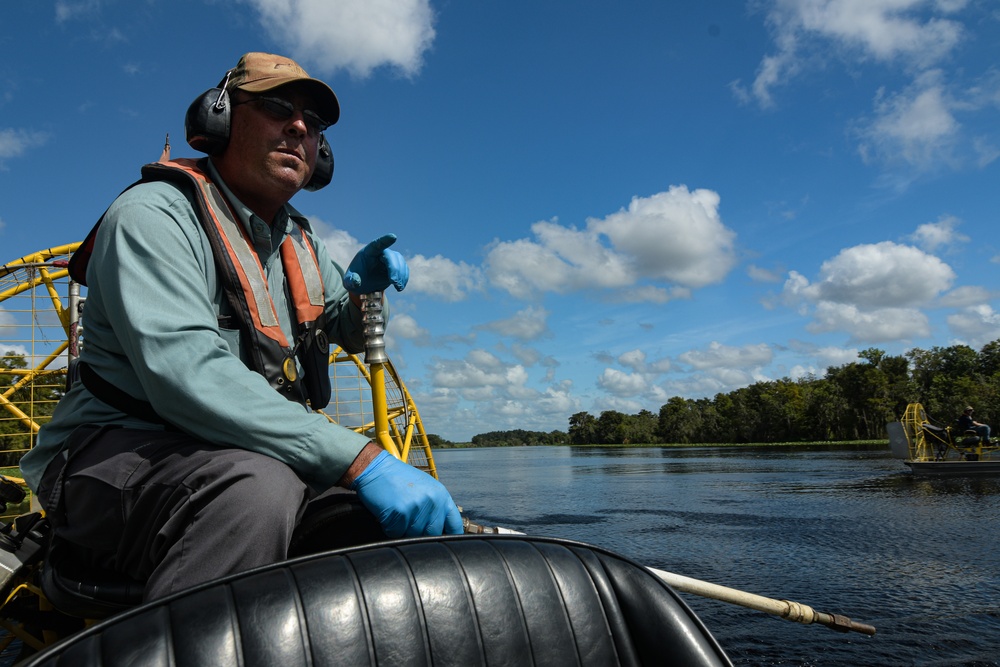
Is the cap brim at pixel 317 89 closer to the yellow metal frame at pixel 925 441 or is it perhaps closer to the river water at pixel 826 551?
the river water at pixel 826 551

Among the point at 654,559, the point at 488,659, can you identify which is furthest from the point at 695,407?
the point at 488,659

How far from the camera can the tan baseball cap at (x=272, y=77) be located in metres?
1.99

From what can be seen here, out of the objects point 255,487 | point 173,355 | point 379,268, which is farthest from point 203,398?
point 379,268

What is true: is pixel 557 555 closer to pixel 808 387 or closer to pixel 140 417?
pixel 140 417

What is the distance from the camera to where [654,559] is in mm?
7453

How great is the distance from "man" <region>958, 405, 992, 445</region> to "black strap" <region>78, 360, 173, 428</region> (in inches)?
911

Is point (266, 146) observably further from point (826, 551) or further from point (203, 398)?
point (826, 551)

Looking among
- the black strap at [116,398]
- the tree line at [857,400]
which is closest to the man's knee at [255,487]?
the black strap at [116,398]

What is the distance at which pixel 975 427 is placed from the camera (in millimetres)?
19891

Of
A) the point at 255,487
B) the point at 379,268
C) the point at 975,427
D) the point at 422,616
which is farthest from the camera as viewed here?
the point at 975,427

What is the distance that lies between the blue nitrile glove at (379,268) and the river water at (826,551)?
2.45m

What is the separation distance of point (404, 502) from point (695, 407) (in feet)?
391

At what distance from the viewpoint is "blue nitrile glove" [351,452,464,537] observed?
1.44 meters

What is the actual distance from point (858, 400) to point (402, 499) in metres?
76.1
